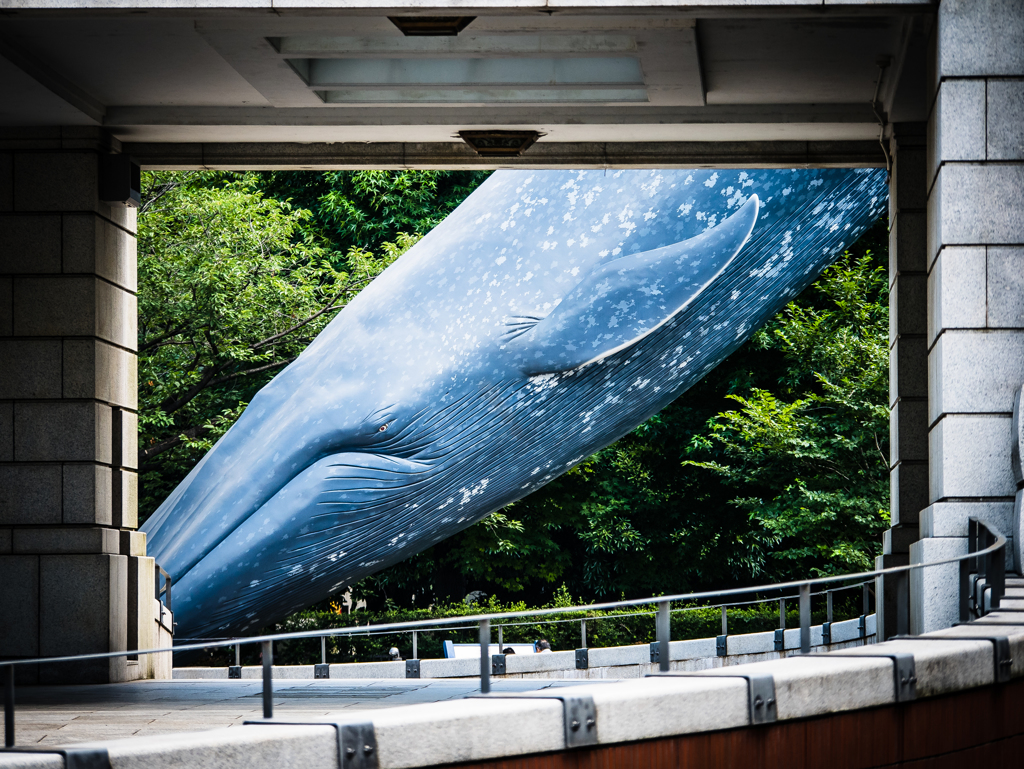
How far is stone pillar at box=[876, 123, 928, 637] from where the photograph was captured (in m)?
12.1

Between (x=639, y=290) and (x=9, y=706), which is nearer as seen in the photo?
(x=9, y=706)

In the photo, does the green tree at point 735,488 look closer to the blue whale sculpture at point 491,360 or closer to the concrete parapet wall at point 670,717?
the blue whale sculpture at point 491,360

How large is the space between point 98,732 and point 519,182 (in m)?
12.6

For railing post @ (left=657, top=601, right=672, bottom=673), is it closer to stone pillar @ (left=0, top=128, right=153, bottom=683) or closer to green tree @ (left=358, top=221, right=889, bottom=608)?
stone pillar @ (left=0, top=128, right=153, bottom=683)

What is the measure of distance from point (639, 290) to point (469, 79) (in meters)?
5.86

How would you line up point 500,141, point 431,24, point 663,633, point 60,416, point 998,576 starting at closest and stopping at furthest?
point 663,633, point 998,576, point 431,24, point 60,416, point 500,141

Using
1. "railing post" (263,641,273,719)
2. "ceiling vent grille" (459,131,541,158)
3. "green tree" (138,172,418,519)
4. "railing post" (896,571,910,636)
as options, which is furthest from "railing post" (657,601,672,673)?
"green tree" (138,172,418,519)

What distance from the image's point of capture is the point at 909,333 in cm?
1244

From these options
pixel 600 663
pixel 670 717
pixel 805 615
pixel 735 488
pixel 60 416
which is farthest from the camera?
pixel 735 488

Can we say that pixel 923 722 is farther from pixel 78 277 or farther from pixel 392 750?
pixel 78 277

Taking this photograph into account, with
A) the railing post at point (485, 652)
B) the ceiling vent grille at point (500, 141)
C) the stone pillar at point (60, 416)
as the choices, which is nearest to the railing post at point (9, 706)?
the railing post at point (485, 652)

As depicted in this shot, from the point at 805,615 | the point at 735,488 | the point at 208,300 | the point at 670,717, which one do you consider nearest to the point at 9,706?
the point at 670,717

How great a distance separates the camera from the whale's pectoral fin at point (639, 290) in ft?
56.4

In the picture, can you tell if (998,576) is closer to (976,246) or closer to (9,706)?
(976,246)
